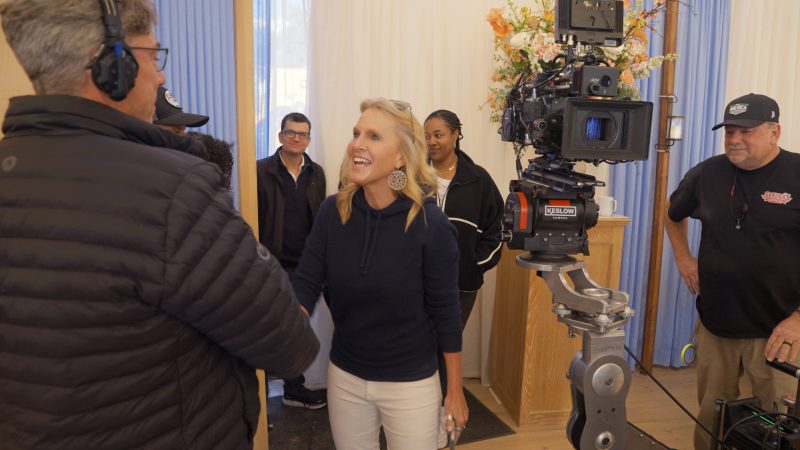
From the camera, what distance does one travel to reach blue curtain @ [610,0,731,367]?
12.4ft

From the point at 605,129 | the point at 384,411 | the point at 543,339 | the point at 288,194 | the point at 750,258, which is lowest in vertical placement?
the point at 543,339

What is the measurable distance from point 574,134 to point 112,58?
120cm

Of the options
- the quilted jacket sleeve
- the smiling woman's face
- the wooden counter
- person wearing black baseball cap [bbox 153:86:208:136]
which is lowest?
the wooden counter

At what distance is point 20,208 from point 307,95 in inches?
107

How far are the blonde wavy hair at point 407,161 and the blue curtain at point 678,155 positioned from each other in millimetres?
2467

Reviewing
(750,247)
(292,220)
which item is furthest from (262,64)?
(750,247)

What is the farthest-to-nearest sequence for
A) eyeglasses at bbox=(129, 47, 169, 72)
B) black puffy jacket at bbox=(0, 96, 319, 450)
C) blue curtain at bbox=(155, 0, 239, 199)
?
1. blue curtain at bbox=(155, 0, 239, 199)
2. eyeglasses at bbox=(129, 47, 169, 72)
3. black puffy jacket at bbox=(0, 96, 319, 450)

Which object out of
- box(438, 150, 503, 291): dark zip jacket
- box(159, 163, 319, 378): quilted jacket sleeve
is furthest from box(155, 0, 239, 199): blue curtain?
box(159, 163, 319, 378): quilted jacket sleeve

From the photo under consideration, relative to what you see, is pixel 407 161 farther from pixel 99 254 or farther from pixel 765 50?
pixel 765 50

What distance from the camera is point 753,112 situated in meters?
2.41

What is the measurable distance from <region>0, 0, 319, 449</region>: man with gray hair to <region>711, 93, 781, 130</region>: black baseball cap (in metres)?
2.34

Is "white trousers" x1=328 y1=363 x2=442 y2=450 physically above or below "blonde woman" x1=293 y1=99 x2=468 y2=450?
below

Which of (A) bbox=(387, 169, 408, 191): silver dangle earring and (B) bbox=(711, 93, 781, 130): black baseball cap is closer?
(A) bbox=(387, 169, 408, 191): silver dangle earring

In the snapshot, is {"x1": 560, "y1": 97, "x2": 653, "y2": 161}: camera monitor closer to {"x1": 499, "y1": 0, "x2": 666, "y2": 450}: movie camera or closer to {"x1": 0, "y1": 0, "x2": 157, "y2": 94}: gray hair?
{"x1": 499, "y1": 0, "x2": 666, "y2": 450}: movie camera
